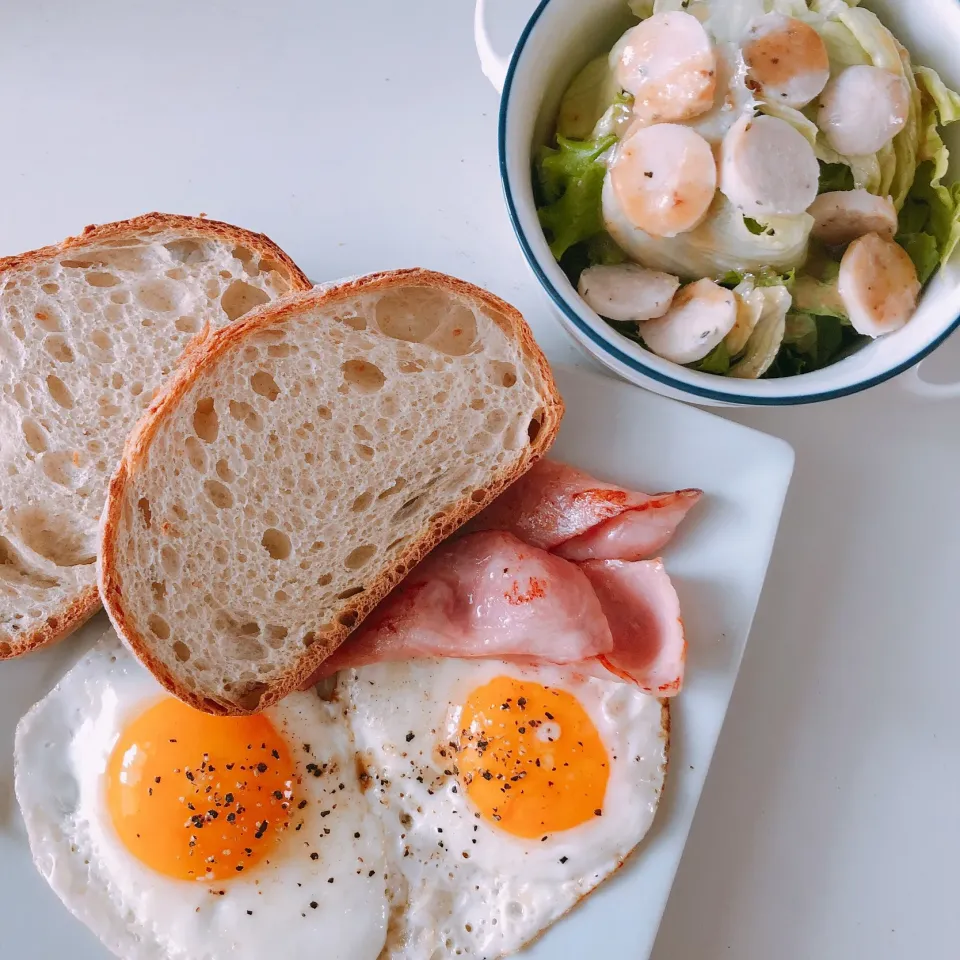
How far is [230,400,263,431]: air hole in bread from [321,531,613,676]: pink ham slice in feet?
1.05

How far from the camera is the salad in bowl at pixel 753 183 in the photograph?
1.06m

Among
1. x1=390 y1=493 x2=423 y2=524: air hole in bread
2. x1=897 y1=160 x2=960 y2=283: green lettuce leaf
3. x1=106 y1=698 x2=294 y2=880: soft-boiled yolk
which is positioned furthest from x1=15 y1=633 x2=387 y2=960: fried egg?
x1=897 y1=160 x2=960 y2=283: green lettuce leaf

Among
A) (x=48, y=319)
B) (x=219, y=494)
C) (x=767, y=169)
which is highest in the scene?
(x=767, y=169)

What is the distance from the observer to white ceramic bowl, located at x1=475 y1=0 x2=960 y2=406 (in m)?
1.08

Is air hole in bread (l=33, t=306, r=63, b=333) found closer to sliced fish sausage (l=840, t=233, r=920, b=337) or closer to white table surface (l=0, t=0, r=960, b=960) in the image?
white table surface (l=0, t=0, r=960, b=960)

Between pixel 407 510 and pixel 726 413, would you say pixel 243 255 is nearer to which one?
pixel 407 510

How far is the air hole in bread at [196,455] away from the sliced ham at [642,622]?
577 millimetres

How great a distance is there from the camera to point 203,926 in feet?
4.07

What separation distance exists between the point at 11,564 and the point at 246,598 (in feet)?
1.21

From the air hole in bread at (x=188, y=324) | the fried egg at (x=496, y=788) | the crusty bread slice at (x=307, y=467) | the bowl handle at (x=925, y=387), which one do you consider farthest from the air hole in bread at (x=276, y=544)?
the bowl handle at (x=925, y=387)

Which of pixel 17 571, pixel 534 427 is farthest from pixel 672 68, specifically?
pixel 17 571

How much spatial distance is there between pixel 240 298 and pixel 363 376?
0.81 feet

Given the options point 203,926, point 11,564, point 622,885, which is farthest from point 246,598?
point 622,885

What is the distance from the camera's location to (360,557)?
4.14ft
